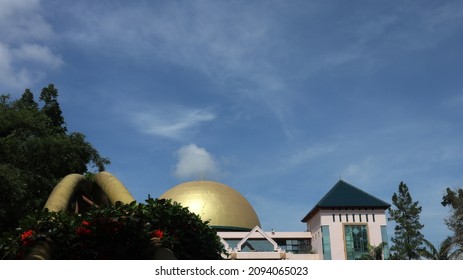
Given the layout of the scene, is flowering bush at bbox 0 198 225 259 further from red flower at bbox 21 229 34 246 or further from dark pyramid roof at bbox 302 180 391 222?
dark pyramid roof at bbox 302 180 391 222

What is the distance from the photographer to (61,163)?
26297mm

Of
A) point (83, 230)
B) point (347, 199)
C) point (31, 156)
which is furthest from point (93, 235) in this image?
point (347, 199)

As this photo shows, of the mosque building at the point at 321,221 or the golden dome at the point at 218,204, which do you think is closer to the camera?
the mosque building at the point at 321,221

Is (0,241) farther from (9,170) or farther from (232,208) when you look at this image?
(232,208)

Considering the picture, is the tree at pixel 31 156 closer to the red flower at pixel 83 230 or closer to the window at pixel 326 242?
the red flower at pixel 83 230

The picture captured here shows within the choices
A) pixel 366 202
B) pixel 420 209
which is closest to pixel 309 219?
pixel 366 202

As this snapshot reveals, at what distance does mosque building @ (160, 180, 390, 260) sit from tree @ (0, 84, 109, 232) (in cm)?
2708

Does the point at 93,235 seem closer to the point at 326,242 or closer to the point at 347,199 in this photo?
the point at 326,242

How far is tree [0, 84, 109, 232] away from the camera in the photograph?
23781 mm

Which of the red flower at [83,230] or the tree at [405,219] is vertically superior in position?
the tree at [405,219]

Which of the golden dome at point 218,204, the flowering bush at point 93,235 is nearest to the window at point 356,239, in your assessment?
the golden dome at point 218,204

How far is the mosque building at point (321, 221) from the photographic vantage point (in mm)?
54781

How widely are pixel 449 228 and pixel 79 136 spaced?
29.7 meters

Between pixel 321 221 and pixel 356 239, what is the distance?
4.21 metres
